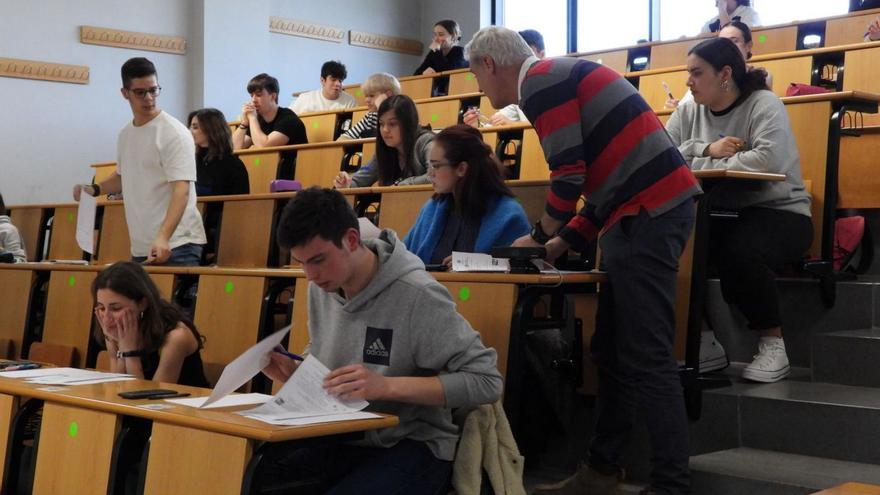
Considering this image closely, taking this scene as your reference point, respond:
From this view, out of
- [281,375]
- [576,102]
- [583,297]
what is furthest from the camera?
[583,297]

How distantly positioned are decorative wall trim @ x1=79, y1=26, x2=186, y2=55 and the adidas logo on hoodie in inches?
254

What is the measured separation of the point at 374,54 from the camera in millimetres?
9648

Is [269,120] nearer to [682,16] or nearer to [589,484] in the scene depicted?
[682,16]

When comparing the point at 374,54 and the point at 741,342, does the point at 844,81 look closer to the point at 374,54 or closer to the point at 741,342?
the point at 741,342

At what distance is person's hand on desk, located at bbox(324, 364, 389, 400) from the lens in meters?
1.80

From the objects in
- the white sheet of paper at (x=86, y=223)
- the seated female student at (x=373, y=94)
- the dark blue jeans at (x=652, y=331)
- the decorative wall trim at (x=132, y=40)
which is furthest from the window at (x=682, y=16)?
the dark blue jeans at (x=652, y=331)

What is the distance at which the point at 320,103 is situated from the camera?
7.01 meters

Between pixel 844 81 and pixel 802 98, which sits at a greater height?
pixel 844 81

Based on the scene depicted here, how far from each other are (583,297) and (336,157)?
2.62 meters

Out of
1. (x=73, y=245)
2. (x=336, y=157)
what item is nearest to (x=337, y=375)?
(x=336, y=157)

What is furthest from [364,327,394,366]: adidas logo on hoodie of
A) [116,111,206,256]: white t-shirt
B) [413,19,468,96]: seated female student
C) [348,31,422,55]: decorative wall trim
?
[348,31,422,55]: decorative wall trim

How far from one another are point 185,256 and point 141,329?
3.79 feet

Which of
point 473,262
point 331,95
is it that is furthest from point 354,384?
point 331,95

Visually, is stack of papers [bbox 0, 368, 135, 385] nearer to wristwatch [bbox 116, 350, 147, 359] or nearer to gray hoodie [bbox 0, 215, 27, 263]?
wristwatch [bbox 116, 350, 147, 359]
